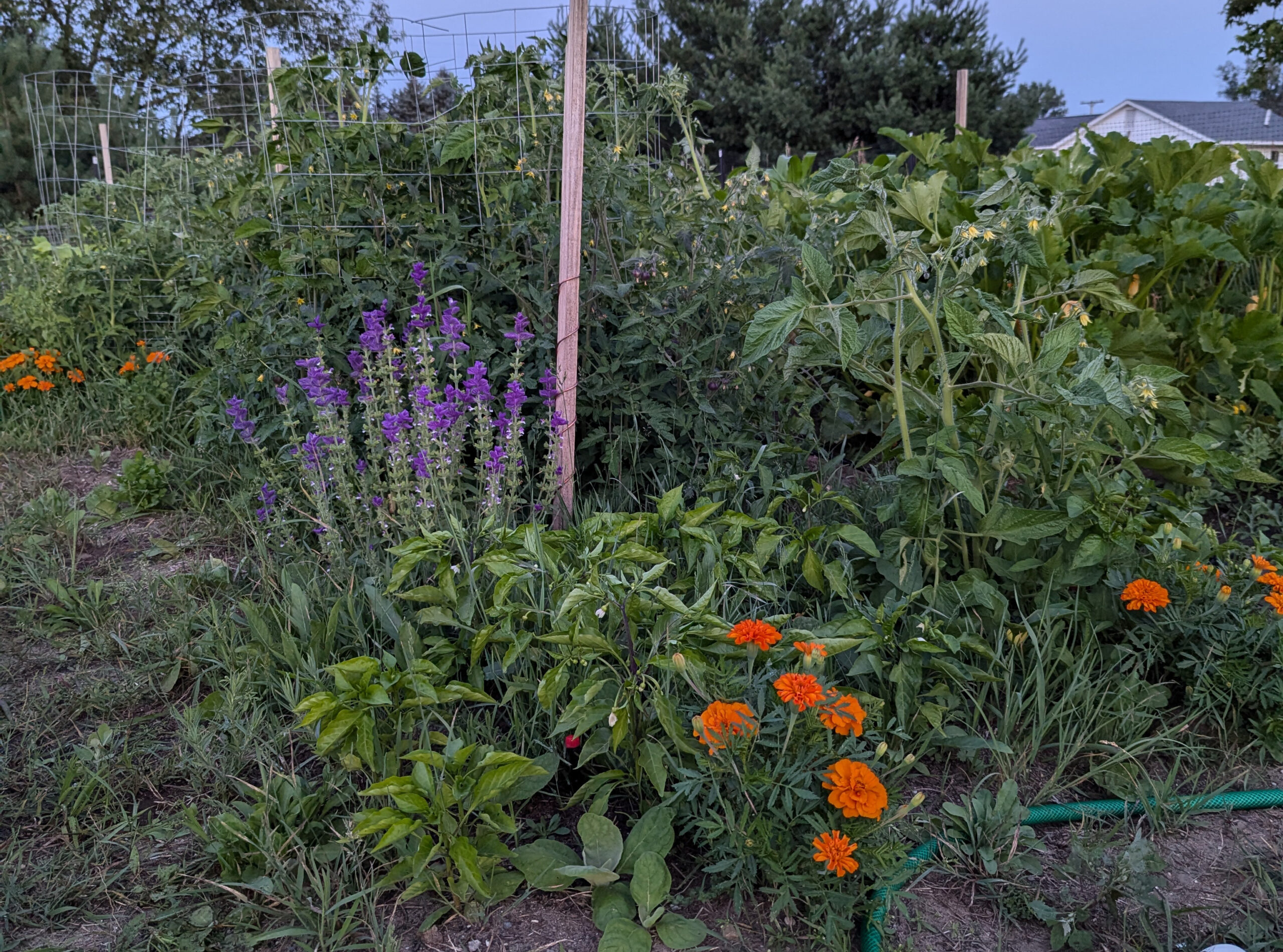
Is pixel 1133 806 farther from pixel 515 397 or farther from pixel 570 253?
pixel 570 253

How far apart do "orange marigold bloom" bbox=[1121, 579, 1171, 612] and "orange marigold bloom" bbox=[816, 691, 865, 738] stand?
840 mm

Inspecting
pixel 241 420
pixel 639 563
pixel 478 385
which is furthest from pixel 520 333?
pixel 241 420

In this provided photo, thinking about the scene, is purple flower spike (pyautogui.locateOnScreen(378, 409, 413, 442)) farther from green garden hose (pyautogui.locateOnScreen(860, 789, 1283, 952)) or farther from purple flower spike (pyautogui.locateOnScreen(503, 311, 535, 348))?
green garden hose (pyautogui.locateOnScreen(860, 789, 1283, 952))

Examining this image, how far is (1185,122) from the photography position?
115ft

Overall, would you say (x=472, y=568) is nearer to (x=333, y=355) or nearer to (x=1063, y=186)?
(x=333, y=355)

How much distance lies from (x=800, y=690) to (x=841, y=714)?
0.10 m

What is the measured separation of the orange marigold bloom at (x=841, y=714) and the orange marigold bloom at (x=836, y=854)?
0.17 meters

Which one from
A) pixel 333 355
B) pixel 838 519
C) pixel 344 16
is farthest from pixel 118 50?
pixel 838 519

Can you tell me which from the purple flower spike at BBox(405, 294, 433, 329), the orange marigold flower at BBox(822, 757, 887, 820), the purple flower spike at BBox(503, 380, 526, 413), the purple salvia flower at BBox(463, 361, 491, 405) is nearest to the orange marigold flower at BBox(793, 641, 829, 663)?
the orange marigold flower at BBox(822, 757, 887, 820)

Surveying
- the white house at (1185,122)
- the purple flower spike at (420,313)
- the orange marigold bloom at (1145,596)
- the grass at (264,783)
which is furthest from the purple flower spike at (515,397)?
the white house at (1185,122)

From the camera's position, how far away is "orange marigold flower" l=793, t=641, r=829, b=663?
1.51 metres

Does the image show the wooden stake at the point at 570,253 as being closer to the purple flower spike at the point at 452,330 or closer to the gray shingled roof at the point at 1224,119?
the purple flower spike at the point at 452,330

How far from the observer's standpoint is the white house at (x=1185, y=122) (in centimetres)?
3334

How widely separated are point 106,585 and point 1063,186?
12.0 feet
